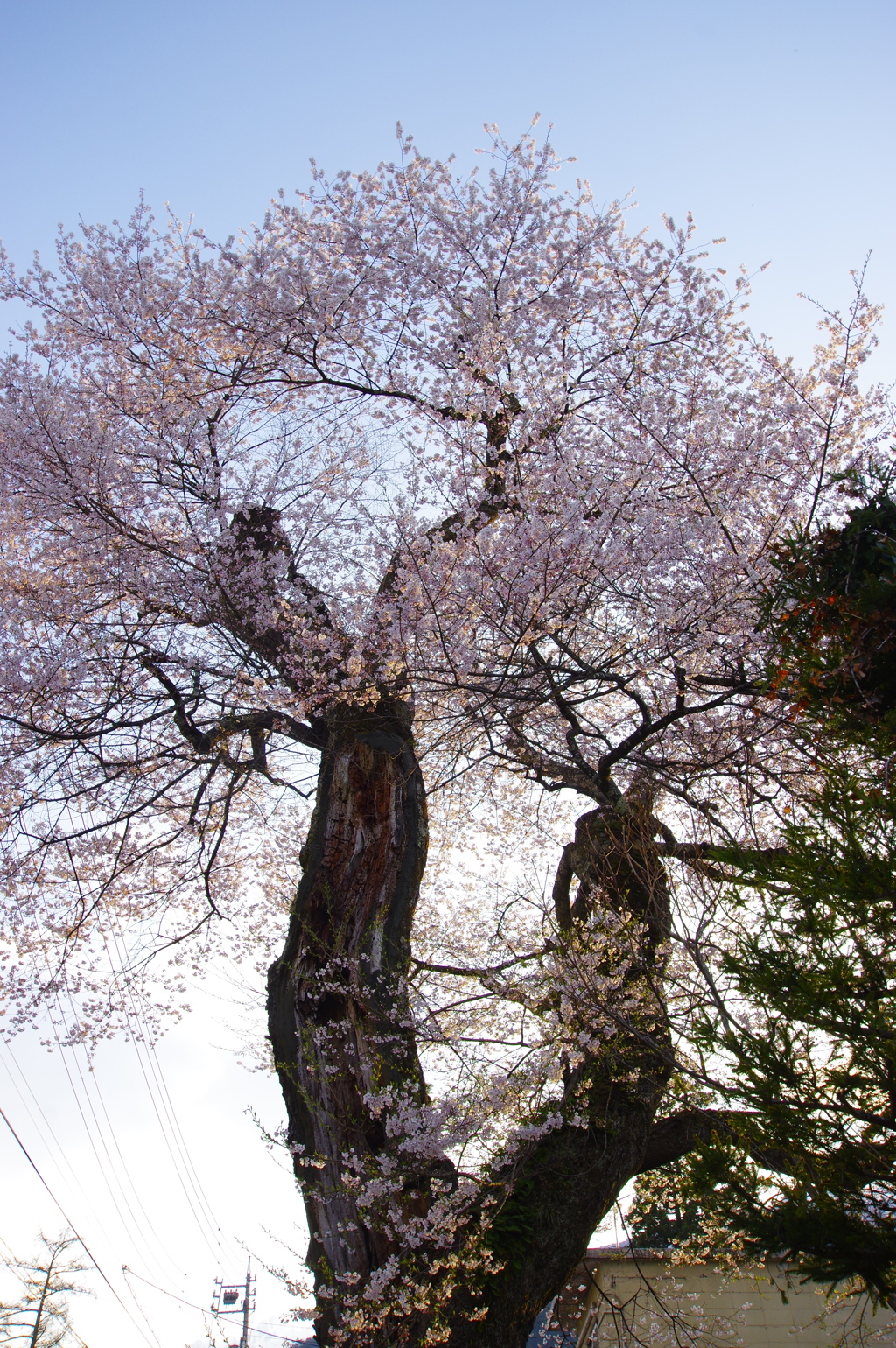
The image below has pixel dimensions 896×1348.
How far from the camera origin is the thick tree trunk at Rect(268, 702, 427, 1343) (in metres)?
4.46

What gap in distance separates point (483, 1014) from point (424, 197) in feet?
26.3

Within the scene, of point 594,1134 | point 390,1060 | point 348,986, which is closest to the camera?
point 390,1060

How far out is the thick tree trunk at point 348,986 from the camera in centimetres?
446

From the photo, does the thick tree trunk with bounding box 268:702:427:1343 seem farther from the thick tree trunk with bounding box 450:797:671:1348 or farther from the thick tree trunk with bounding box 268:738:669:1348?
the thick tree trunk with bounding box 450:797:671:1348

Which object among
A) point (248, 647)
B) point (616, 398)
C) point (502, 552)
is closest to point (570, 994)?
point (502, 552)

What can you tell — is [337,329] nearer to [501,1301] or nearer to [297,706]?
[297,706]

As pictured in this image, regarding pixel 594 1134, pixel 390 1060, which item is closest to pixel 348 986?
pixel 390 1060

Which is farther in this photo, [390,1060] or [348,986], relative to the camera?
[348,986]

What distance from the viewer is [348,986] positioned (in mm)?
5039

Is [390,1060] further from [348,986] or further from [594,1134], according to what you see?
[594,1134]

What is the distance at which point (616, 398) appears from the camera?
23.7 feet

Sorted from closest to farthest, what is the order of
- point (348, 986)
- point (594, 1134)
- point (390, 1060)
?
point (390, 1060) → point (348, 986) → point (594, 1134)

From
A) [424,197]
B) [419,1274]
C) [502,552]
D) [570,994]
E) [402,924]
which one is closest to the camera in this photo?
[419,1274]

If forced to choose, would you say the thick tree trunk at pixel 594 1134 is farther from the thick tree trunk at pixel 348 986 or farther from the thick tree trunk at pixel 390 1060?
the thick tree trunk at pixel 348 986
